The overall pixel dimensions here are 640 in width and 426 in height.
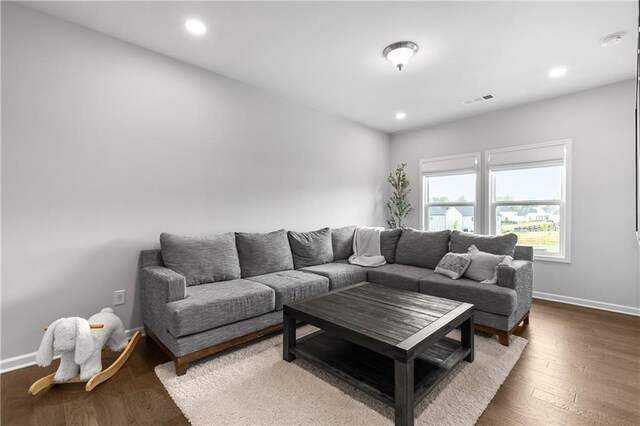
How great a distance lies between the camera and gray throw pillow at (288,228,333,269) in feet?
11.9

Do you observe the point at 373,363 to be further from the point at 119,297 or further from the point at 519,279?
the point at 119,297

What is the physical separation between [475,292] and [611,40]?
2.46 m

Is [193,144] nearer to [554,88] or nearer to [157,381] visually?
[157,381]

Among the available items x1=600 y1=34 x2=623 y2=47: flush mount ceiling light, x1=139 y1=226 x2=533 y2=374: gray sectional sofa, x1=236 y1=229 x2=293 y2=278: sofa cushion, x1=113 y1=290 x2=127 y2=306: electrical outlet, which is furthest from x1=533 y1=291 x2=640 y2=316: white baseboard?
x1=113 y1=290 x2=127 y2=306: electrical outlet

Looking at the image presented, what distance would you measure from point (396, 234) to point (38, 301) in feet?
12.1

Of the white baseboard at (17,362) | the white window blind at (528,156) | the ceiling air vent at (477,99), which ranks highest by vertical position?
the ceiling air vent at (477,99)

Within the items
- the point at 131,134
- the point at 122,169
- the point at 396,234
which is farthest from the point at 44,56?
the point at 396,234

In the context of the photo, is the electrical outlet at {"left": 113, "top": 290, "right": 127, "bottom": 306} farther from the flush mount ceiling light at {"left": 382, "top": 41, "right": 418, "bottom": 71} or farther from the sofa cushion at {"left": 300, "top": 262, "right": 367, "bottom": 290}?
→ the flush mount ceiling light at {"left": 382, "top": 41, "right": 418, "bottom": 71}

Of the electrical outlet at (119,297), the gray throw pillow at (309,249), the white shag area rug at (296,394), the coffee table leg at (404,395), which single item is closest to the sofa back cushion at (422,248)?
the gray throw pillow at (309,249)

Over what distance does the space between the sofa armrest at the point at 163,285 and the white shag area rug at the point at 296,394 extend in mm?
511

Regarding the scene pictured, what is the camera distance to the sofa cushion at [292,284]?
2.69 m

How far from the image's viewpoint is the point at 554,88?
3588mm

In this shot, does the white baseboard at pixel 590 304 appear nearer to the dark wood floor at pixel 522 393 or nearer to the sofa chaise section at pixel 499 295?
the dark wood floor at pixel 522 393

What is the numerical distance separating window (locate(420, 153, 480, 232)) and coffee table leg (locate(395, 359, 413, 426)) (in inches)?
145
